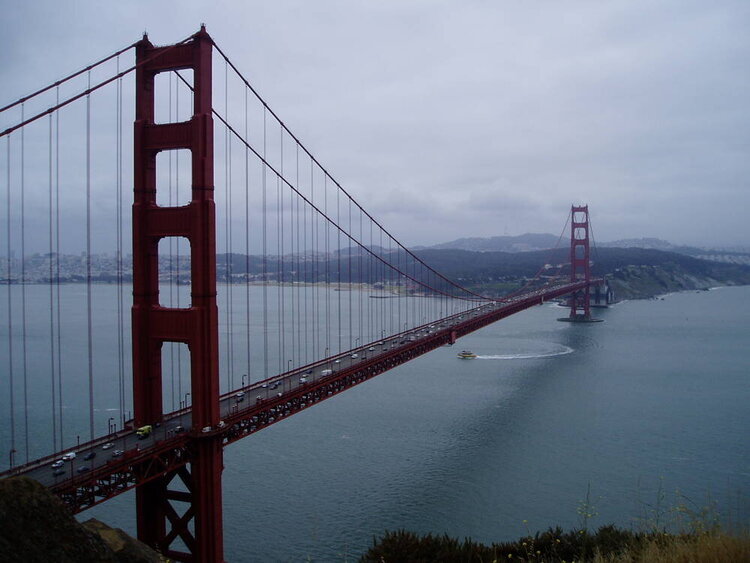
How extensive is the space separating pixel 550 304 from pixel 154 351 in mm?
43328

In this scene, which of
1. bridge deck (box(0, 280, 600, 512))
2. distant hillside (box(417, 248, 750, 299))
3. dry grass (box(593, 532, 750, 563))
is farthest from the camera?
distant hillside (box(417, 248, 750, 299))

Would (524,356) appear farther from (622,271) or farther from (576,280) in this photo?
(622,271)

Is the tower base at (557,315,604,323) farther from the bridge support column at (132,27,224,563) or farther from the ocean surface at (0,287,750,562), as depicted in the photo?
the bridge support column at (132,27,224,563)

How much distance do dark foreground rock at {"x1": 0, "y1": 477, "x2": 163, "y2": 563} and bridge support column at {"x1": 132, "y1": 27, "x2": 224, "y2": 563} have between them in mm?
3702

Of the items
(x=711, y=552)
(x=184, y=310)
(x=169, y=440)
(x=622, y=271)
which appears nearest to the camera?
(x=711, y=552)

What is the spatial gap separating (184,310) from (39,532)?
406 cm

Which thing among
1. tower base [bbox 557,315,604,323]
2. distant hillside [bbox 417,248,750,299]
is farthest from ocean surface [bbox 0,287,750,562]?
distant hillside [bbox 417,248,750,299]

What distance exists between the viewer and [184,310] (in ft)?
20.9

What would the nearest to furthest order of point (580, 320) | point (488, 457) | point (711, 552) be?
point (711, 552) < point (488, 457) < point (580, 320)

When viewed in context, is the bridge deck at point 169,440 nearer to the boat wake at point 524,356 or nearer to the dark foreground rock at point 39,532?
the dark foreground rock at point 39,532

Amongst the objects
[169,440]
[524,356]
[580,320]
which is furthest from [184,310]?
[580,320]

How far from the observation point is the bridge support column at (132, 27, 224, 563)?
6.25m

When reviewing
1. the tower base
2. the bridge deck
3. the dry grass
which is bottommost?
the tower base

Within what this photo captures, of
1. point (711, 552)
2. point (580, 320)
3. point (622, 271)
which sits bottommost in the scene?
point (580, 320)
